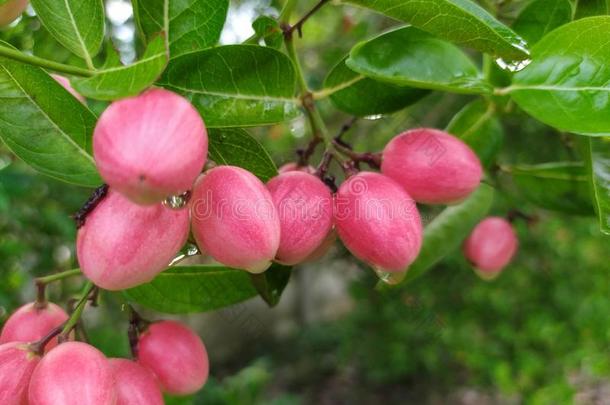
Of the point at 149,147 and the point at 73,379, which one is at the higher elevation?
the point at 149,147

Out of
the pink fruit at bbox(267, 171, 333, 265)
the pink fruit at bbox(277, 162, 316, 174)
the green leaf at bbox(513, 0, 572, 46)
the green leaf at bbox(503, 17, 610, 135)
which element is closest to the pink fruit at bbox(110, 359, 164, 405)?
the pink fruit at bbox(267, 171, 333, 265)

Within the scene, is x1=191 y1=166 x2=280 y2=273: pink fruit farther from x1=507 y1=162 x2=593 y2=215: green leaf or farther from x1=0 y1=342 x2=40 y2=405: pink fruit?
x1=507 y1=162 x2=593 y2=215: green leaf

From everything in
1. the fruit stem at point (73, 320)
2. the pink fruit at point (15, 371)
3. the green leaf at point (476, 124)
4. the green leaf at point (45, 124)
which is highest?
the green leaf at point (45, 124)

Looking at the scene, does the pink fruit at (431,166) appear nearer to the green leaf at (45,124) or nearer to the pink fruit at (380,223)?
the pink fruit at (380,223)

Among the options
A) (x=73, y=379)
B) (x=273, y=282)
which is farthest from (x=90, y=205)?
(x=273, y=282)

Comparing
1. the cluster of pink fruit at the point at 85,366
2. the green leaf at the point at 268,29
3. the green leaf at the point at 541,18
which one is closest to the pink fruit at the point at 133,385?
the cluster of pink fruit at the point at 85,366

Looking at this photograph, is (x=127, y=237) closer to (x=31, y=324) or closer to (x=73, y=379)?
(x=73, y=379)
